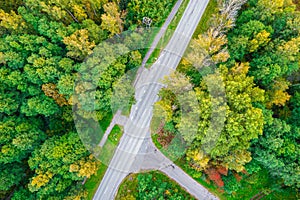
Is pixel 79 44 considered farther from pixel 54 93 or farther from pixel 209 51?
pixel 209 51

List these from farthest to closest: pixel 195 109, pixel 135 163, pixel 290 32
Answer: pixel 135 163, pixel 290 32, pixel 195 109

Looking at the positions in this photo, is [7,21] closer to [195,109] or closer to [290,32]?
[195,109]

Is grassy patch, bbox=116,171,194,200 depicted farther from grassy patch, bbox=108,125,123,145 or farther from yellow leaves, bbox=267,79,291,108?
yellow leaves, bbox=267,79,291,108

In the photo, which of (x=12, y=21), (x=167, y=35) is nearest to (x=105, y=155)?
(x=167, y=35)

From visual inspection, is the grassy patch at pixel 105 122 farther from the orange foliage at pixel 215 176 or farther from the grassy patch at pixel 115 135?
the orange foliage at pixel 215 176

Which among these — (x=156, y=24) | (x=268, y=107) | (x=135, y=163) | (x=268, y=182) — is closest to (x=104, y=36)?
(x=156, y=24)

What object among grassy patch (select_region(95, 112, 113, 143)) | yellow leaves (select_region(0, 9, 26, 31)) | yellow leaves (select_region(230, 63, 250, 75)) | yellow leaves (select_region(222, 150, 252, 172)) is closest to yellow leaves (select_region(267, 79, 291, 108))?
yellow leaves (select_region(230, 63, 250, 75))

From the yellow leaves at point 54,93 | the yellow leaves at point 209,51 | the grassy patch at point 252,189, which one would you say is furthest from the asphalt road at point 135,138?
the yellow leaves at point 54,93
